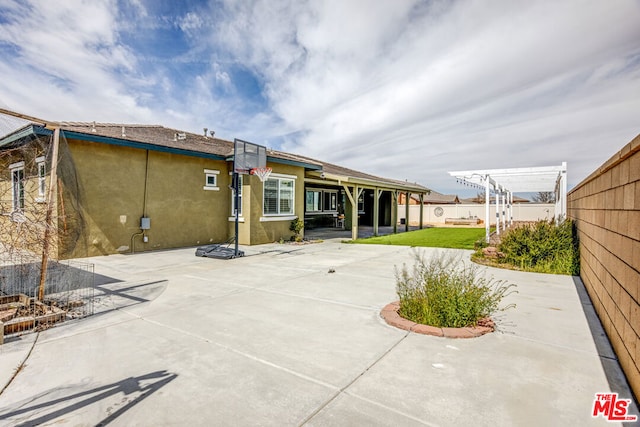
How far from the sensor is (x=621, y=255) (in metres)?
3.36

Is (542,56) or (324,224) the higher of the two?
(542,56)

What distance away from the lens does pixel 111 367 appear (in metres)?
3.13

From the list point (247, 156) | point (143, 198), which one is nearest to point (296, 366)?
point (247, 156)

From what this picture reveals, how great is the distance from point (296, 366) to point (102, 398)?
1.65 meters

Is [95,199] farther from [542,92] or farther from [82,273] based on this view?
[542,92]

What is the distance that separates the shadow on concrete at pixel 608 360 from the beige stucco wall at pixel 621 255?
2.7 inches

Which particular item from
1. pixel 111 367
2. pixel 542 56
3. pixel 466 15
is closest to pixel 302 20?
pixel 466 15

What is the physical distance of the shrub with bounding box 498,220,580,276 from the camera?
8.12m

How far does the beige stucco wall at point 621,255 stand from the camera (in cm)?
275

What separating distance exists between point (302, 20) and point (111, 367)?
1028cm

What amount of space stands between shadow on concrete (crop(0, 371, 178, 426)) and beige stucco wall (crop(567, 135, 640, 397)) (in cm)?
403

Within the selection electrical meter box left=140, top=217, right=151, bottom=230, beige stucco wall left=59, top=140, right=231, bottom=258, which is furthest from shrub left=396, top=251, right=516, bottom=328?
electrical meter box left=140, top=217, right=151, bottom=230

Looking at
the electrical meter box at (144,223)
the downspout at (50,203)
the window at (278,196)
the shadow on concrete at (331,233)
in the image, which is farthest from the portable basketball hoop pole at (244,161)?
the shadow on concrete at (331,233)

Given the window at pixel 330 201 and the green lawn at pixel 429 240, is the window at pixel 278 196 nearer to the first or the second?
the green lawn at pixel 429 240
